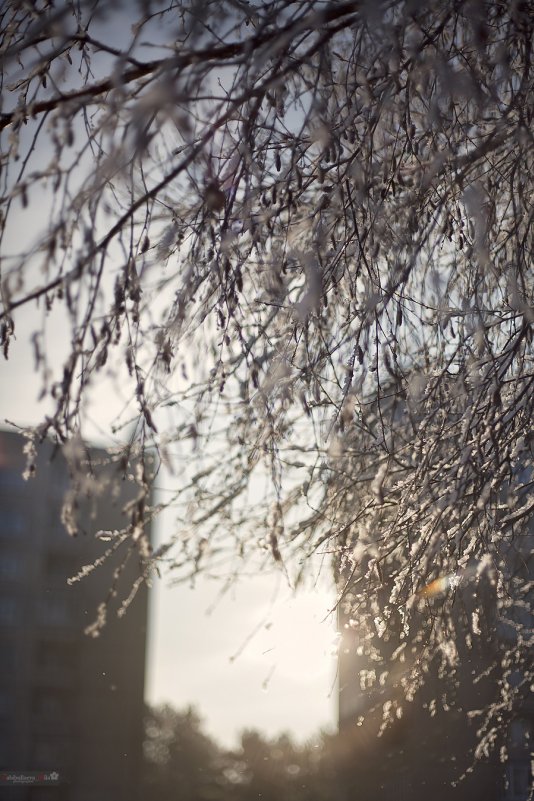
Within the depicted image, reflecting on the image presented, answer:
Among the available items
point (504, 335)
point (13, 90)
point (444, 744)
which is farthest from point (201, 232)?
point (444, 744)

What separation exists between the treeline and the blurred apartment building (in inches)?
177

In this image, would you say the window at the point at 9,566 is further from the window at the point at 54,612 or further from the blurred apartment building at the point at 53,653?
the window at the point at 54,612

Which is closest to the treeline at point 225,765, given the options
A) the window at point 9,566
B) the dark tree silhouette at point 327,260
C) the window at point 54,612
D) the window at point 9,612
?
the window at point 54,612

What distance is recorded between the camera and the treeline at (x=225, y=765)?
24.0 meters

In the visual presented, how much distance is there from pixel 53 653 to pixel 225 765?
11.9 m

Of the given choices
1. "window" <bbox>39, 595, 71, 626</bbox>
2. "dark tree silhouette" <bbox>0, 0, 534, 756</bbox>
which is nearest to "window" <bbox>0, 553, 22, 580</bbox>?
"window" <bbox>39, 595, 71, 626</bbox>

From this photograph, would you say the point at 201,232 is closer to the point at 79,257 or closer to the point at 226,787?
the point at 79,257

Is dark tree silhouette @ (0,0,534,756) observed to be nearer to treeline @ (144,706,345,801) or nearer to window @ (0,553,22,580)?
treeline @ (144,706,345,801)

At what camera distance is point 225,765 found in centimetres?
3259

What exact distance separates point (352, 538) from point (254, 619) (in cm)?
52

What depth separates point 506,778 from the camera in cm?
596

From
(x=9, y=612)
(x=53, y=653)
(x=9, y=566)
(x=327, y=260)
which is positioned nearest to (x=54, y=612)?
(x=53, y=653)

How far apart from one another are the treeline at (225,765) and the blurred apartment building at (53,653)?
4.51 metres

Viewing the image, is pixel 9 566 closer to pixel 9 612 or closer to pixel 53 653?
pixel 9 612
